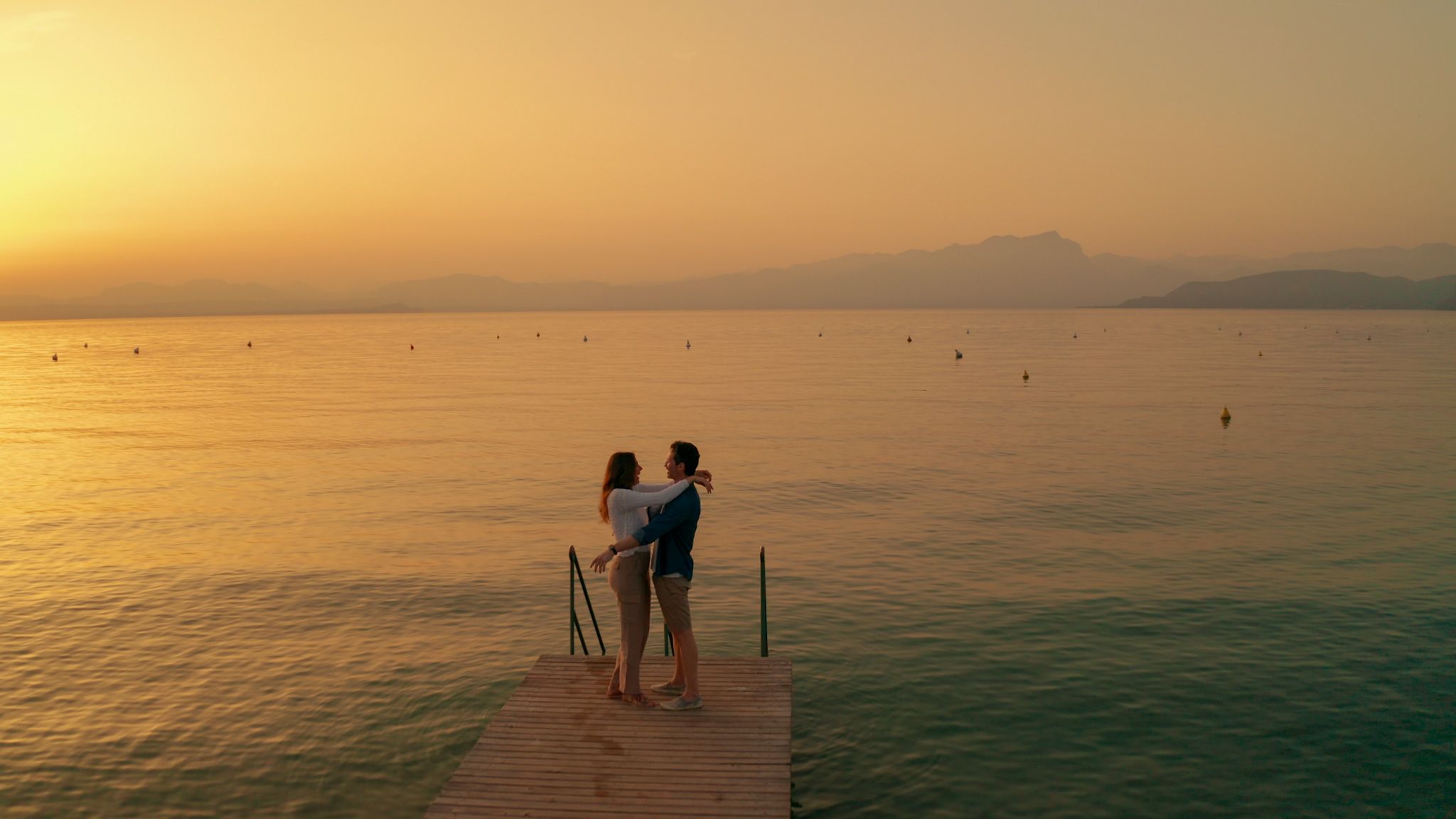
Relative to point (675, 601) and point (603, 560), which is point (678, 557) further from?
point (603, 560)

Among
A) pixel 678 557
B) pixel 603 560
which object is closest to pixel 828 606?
pixel 678 557

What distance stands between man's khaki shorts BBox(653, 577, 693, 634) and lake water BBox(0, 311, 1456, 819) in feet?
5.60

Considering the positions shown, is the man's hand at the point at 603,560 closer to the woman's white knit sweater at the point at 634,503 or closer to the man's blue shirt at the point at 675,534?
the woman's white knit sweater at the point at 634,503

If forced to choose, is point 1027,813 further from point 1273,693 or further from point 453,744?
point 453,744

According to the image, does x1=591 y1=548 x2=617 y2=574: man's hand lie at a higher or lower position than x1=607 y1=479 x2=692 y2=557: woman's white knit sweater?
lower

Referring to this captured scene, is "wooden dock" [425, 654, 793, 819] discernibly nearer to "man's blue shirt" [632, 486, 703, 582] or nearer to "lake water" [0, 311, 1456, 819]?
"lake water" [0, 311, 1456, 819]

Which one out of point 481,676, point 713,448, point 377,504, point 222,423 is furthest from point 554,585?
point 222,423

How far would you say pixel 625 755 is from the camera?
10.7 metres

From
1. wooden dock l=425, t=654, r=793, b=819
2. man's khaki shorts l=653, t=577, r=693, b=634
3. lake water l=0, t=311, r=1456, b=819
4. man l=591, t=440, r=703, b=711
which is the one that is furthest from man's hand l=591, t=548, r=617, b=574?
lake water l=0, t=311, r=1456, b=819

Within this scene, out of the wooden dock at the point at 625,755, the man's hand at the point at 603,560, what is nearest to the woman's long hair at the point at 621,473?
the man's hand at the point at 603,560

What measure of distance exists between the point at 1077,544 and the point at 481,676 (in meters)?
15.4

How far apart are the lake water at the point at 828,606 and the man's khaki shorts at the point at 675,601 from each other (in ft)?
5.60

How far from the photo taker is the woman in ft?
35.8

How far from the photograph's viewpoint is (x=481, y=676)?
16.8m
